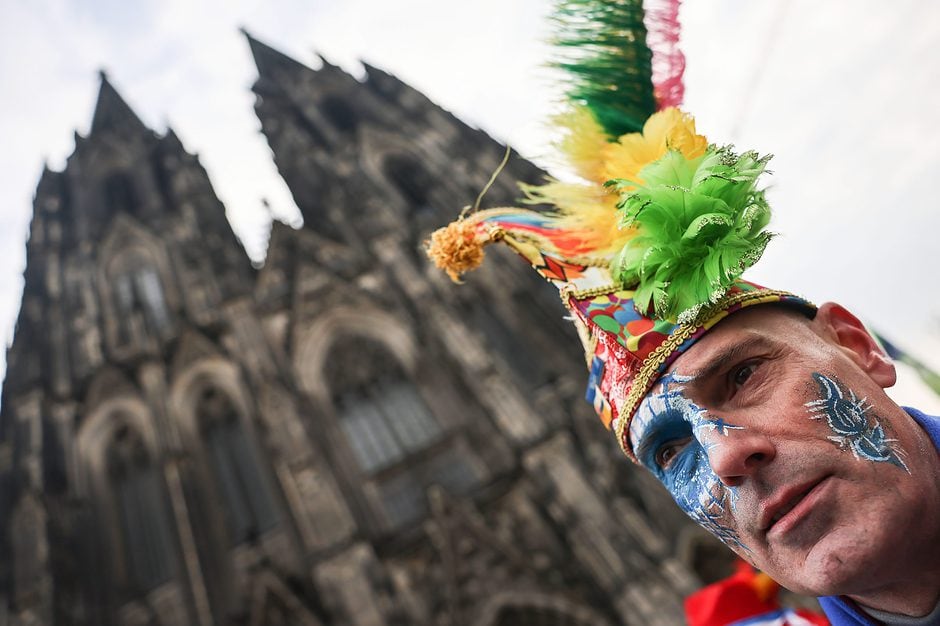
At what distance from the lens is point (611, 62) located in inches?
76.0

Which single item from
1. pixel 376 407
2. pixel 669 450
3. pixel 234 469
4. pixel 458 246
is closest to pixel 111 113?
pixel 234 469

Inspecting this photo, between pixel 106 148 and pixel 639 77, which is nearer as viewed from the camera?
pixel 639 77

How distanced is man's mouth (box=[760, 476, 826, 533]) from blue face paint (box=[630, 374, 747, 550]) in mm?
88

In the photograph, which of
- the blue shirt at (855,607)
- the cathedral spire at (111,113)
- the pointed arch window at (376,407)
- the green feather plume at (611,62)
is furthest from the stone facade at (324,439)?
the green feather plume at (611,62)

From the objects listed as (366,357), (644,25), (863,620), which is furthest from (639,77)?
(366,357)

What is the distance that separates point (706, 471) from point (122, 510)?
12959 millimetres

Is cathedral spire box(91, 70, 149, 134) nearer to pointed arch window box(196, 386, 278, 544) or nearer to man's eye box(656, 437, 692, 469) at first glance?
pointed arch window box(196, 386, 278, 544)

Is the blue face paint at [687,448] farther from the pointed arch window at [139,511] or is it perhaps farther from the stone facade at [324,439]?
the pointed arch window at [139,511]

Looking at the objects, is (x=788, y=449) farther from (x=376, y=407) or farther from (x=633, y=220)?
(x=376, y=407)

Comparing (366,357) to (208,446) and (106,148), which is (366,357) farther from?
(106,148)

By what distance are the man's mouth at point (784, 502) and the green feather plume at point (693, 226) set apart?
1.47 feet

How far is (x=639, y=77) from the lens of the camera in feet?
6.31

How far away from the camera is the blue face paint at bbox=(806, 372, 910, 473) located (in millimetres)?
1321

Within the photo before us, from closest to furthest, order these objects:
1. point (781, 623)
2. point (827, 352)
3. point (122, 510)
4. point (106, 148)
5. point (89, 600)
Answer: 1. point (827, 352)
2. point (781, 623)
3. point (89, 600)
4. point (122, 510)
5. point (106, 148)
